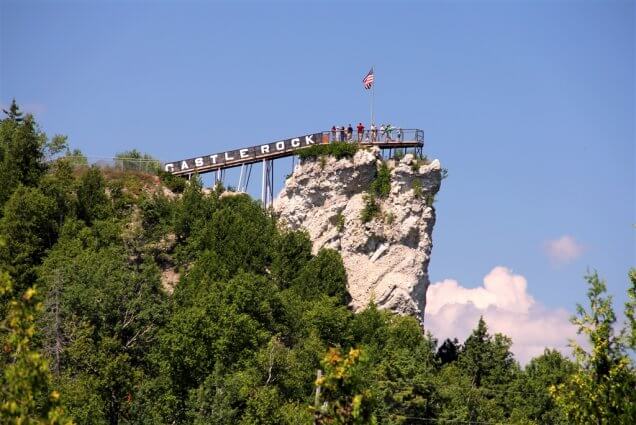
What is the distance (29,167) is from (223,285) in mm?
21866

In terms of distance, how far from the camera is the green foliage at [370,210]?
2965 inches

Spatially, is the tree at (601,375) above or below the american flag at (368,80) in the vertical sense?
below

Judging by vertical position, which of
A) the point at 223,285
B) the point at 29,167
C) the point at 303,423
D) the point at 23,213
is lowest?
the point at 303,423

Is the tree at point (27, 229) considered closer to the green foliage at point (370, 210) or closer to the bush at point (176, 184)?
the bush at point (176, 184)

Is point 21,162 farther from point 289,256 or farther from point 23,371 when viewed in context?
point 23,371

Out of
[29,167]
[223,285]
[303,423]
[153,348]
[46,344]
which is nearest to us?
[303,423]

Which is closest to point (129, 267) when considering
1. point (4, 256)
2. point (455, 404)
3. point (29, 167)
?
point (4, 256)

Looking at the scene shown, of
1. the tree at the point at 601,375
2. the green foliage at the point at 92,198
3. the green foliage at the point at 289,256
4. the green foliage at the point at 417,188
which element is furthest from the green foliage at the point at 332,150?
the tree at the point at 601,375

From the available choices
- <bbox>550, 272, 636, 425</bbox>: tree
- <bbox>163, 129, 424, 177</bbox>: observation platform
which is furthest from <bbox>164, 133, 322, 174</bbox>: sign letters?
<bbox>550, 272, 636, 425</bbox>: tree

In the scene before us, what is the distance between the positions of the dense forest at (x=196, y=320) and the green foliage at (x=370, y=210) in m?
3.22

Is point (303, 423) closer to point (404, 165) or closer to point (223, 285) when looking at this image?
point (223, 285)

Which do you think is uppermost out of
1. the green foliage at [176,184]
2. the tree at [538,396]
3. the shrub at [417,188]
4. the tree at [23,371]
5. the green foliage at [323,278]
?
the green foliage at [176,184]

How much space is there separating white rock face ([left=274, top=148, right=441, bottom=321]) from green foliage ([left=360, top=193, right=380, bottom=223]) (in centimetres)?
24

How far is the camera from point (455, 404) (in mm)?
65688
